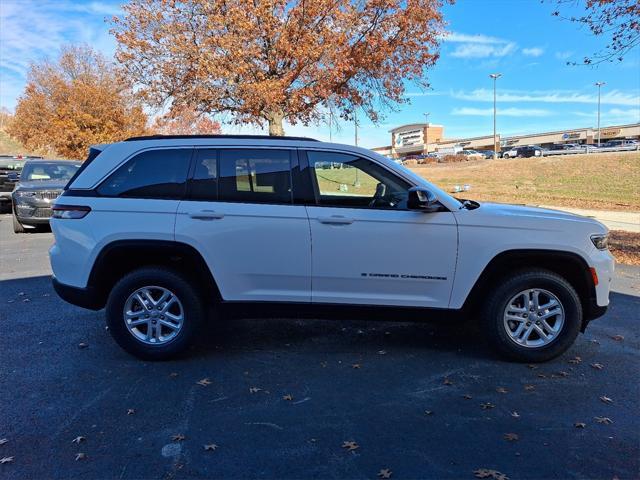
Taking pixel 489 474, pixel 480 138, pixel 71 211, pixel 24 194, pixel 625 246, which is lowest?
pixel 489 474

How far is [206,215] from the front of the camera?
418 centimetres

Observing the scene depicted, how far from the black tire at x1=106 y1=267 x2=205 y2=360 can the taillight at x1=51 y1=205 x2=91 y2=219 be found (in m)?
0.66

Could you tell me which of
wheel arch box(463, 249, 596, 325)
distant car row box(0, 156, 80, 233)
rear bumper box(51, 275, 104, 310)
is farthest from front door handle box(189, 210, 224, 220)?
distant car row box(0, 156, 80, 233)

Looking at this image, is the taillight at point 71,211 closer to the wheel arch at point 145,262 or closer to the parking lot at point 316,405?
the wheel arch at point 145,262

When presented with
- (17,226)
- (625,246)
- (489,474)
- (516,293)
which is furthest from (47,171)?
(625,246)

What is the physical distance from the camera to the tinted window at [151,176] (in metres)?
4.29

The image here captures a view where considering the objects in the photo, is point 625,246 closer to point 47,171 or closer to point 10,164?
point 47,171

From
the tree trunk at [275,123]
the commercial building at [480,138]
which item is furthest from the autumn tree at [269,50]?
the commercial building at [480,138]

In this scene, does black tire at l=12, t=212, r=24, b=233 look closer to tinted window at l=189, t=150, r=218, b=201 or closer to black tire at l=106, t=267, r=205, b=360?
black tire at l=106, t=267, r=205, b=360

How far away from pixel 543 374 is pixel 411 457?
5.86ft

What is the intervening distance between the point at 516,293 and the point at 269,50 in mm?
11387

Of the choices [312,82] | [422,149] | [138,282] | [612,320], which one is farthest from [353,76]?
[422,149]

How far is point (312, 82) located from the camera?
14.5m

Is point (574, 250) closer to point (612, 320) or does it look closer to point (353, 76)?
point (612, 320)
